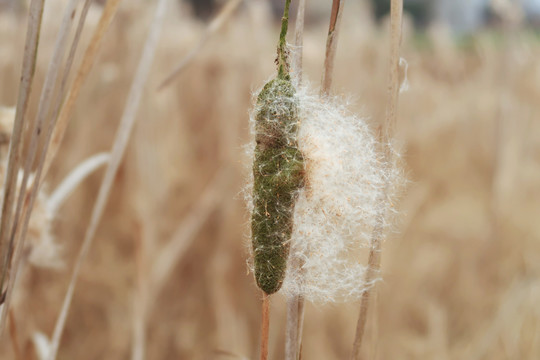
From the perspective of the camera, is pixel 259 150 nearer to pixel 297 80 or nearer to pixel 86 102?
pixel 297 80

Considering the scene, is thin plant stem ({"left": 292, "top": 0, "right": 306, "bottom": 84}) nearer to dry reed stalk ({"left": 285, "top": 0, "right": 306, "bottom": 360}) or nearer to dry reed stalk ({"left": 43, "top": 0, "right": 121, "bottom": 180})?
dry reed stalk ({"left": 285, "top": 0, "right": 306, "bottom": 360})

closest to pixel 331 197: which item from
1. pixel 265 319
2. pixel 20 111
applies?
pixel 265 319

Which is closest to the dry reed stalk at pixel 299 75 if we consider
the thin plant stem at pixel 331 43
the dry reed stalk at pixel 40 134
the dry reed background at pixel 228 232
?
the thin plant stem at pixel 331 43

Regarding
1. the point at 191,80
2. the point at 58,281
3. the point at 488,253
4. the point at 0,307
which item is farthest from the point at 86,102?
the point at 488,253

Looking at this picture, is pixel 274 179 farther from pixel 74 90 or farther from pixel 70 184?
pixel 70 184

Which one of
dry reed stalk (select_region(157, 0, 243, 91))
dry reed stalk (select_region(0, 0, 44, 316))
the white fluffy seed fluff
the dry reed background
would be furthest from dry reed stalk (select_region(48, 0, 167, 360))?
the dry reed background

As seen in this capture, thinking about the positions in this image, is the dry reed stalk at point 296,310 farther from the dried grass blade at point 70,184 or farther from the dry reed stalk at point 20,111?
the dried grass blade at point 70,184
